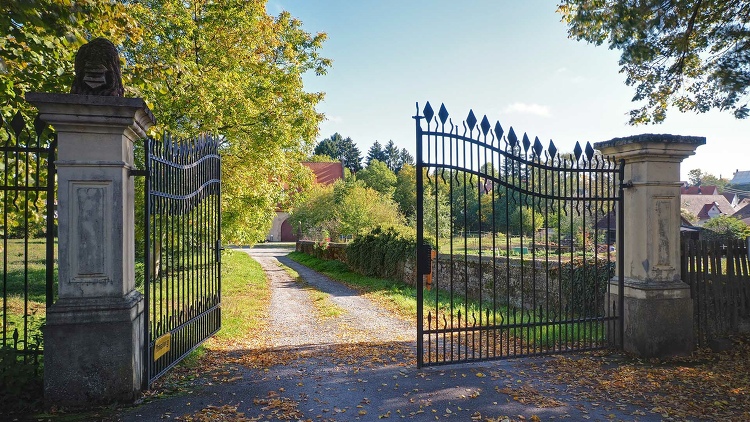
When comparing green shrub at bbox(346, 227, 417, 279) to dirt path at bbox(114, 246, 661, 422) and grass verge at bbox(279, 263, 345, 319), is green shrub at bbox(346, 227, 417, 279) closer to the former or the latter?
grass verge at bbox(279, 263, 345, 319)

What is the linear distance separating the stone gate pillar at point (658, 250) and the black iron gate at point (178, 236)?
18.5 feet

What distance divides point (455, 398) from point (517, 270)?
7.42 m

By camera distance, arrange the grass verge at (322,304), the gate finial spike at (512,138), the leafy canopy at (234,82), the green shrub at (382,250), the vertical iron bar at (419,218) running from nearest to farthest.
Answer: the vertical iron bar at (419,218)
the gate finial spike at (512,138)
the leafy canopy at (234,82)
the grass verge at (322,304)
the green shrub at (382,250)

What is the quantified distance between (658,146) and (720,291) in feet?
8.51

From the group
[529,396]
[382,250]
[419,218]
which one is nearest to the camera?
[529,396]

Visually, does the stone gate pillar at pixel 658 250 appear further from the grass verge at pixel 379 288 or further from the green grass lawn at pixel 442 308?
the grass verge at pixel 379 288

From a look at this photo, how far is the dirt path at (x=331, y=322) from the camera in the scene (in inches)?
298

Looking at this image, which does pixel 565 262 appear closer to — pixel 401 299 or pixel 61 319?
pixel 401 299

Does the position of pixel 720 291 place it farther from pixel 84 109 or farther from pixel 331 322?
pixel 84 109

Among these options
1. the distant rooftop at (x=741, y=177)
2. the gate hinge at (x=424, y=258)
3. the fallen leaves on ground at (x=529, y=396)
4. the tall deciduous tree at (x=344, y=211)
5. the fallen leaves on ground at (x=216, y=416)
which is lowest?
the fallen leaves on ground at (x=529, y=396)

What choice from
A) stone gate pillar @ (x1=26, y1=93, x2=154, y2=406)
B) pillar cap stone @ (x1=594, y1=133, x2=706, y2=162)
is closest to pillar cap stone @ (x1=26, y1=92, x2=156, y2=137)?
stone gate pillar @ (x1=26, y1=93, x2=154, y2=406)

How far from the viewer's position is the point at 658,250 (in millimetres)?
5836

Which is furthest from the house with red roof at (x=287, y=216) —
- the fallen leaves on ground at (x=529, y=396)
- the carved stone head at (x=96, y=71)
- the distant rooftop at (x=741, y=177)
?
the distant rooftop at (x=741, y=177)

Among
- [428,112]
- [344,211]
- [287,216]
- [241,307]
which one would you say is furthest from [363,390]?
[287,216]
